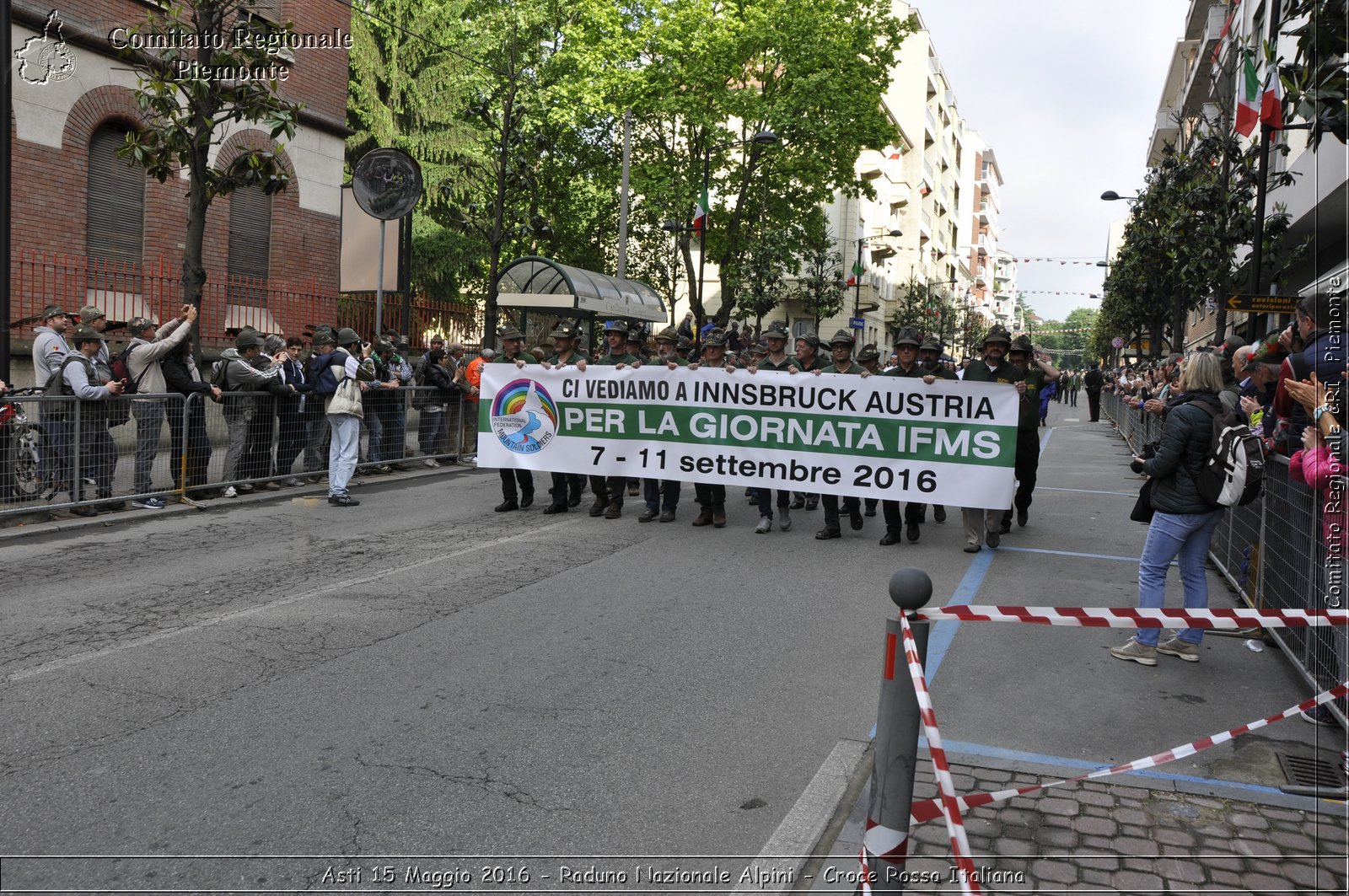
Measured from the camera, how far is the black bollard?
3.27 metres

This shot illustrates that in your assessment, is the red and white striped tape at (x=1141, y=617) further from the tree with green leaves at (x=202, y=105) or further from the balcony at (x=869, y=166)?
the balcony at (x=869, y=166)

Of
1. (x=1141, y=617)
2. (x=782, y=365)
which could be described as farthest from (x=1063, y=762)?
(x=782, y=365)

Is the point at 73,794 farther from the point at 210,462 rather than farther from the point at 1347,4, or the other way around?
the point at 210,462

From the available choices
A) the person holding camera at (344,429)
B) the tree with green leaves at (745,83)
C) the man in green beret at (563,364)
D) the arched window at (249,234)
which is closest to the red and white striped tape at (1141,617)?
the man in green beret at (563,364)

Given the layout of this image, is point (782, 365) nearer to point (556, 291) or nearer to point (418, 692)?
point (418, 692)

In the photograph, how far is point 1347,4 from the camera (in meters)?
4.68

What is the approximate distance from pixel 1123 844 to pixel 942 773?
126 cm

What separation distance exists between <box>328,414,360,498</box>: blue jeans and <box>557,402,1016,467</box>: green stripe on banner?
243 cm

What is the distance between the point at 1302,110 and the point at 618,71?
31.6 metres

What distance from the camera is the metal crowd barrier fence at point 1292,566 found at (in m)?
5.40

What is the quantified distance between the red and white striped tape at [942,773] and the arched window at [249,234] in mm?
19660

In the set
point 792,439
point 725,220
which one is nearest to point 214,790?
point 792,439

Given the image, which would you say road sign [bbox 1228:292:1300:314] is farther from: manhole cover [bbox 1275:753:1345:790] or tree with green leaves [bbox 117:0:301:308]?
tree with green leaves [bbox 117:0:301:308]

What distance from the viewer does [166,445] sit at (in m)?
11.4
